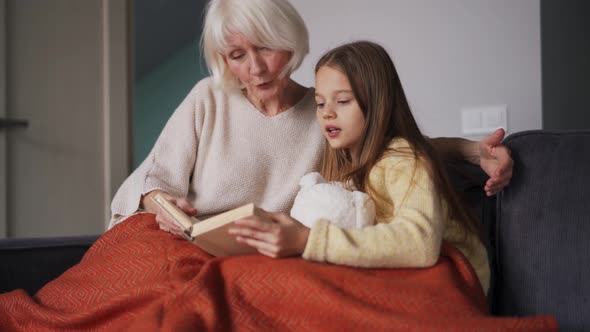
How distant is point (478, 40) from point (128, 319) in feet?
5.71

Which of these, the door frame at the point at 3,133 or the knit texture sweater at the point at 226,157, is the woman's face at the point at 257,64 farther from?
the door frame at the point at 3,133

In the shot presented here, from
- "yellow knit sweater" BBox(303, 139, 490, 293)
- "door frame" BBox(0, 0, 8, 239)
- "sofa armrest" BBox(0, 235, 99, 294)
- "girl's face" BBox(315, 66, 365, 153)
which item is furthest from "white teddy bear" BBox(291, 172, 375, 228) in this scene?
"door frame" BBox(0, 0, 8, 239)

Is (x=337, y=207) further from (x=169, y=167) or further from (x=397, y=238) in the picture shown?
(x=169, y=167)

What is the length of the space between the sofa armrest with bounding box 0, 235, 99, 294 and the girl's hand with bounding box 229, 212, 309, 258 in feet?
2.10

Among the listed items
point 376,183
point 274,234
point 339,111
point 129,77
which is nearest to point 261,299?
point 274,234

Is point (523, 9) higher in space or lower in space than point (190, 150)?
higher

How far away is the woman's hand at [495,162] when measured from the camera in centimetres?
130

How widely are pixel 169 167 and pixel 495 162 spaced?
759 mm

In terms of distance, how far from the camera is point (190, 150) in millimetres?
1575

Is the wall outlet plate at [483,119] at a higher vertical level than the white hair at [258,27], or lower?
lower

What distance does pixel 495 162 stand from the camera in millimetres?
1346

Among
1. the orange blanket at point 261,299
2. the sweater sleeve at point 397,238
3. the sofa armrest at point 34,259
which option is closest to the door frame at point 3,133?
the sofa armrest at point 34,259

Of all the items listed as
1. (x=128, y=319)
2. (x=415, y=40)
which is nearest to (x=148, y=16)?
(x=415, y=40)

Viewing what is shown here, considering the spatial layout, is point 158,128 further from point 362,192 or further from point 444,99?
point 362,192
